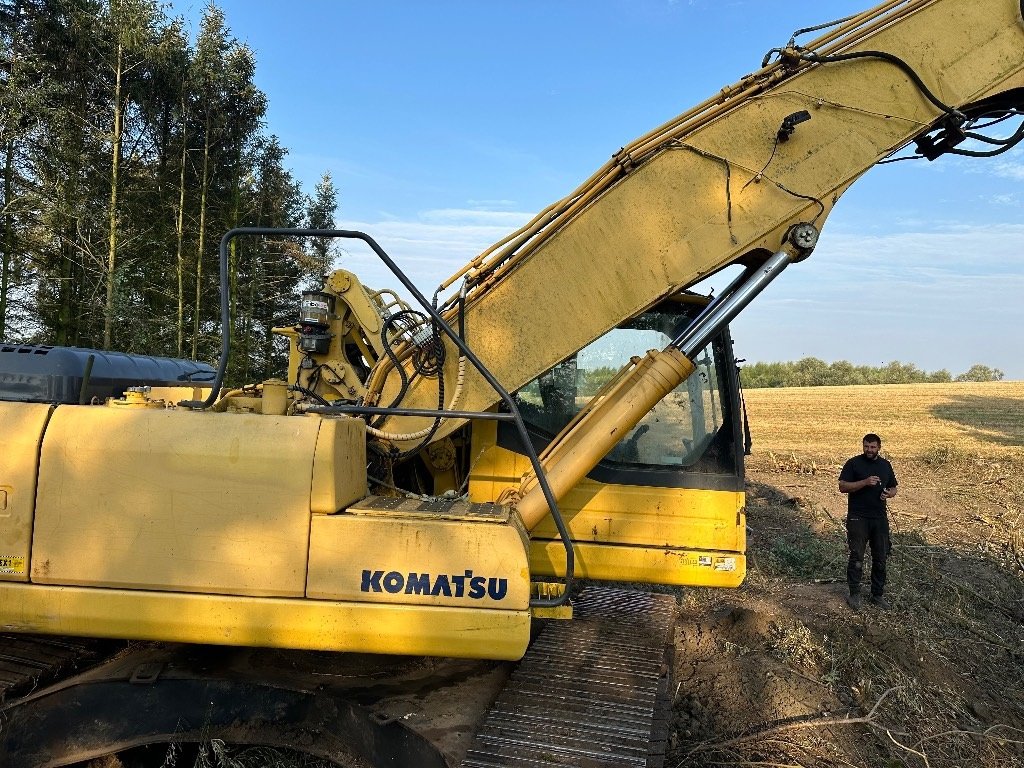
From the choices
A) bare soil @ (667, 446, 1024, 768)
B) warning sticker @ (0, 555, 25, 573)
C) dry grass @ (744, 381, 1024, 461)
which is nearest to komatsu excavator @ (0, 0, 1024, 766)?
warning sticker @ (0, 555, 25, 573)

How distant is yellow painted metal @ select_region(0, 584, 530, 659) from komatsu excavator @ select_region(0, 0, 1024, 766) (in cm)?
1

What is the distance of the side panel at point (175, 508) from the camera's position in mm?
2771

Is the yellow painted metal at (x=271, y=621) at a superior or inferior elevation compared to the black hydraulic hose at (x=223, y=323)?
inferior

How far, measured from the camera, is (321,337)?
14.0 feet

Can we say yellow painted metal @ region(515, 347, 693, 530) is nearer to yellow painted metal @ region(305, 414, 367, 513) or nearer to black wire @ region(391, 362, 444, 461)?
black wire @ region(391, 362, 444, 461)

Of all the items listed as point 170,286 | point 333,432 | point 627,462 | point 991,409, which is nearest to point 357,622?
point 333,432

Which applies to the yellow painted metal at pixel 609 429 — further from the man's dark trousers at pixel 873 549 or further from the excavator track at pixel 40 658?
the man's dark trousers at pixel 873 549

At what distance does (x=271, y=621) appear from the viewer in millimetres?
2758

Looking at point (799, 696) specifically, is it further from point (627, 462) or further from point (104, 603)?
point (104, 603)

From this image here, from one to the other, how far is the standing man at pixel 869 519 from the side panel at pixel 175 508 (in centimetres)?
526

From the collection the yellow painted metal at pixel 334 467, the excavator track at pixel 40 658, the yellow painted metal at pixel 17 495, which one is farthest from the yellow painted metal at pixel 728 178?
the excavator track at pixel 40 658

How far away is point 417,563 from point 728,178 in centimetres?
235

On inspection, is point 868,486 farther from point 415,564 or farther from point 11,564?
point 11,564

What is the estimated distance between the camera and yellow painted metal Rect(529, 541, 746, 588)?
3729 millimetres
